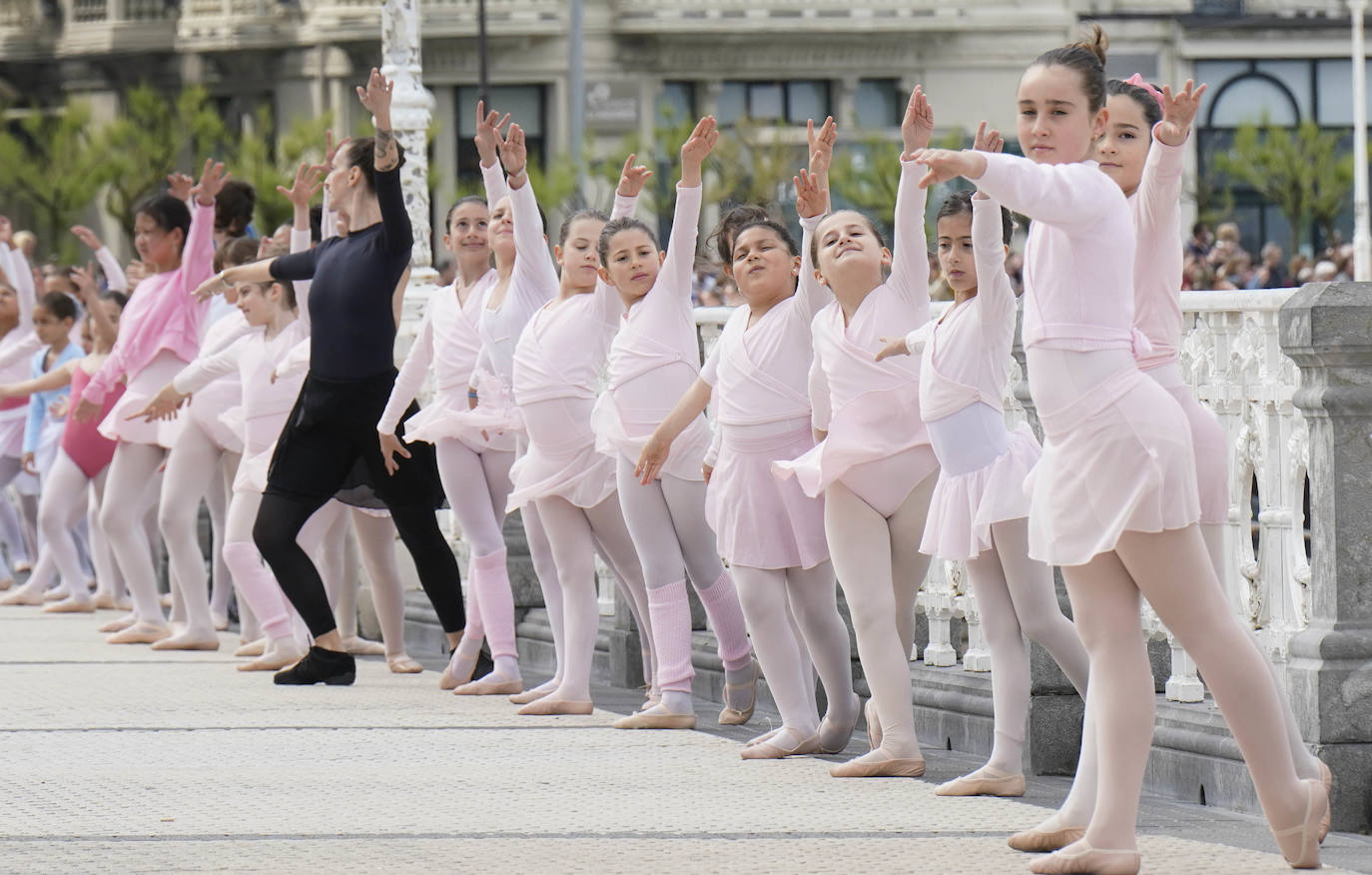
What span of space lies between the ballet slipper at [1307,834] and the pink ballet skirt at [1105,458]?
0.70 metres

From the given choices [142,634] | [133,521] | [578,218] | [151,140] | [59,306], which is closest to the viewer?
[578,218]

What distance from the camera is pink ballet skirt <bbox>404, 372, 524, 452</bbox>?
10.5 metres

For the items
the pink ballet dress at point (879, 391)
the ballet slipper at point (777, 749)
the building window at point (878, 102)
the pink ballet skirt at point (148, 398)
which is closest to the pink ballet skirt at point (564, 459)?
the ballet slipper at point (777, 749)

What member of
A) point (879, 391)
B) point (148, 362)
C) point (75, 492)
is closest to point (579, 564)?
point (879, 391)

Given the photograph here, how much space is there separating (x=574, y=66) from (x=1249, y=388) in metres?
36.3

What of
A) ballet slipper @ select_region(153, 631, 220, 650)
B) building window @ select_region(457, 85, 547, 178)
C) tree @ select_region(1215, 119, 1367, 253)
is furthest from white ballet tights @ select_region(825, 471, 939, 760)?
building window @ select_region(457, 85, 547, 178)

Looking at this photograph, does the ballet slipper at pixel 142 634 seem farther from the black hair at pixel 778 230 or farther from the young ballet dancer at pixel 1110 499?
the young ballet dancer at pixel 1110 499

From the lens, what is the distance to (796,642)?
28.2 ft

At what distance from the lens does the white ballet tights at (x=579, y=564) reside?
988cm

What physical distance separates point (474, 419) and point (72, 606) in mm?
5652

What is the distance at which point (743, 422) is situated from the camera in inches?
340

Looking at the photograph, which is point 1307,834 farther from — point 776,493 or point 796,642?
point 776,493

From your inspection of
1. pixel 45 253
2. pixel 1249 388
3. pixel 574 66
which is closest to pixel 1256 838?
pixel 1249 388

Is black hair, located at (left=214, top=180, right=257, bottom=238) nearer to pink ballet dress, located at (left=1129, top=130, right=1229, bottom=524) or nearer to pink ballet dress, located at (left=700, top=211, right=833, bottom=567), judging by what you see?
pink ballet dress, located at (left=700, top=211, right=833, bottom=567)
